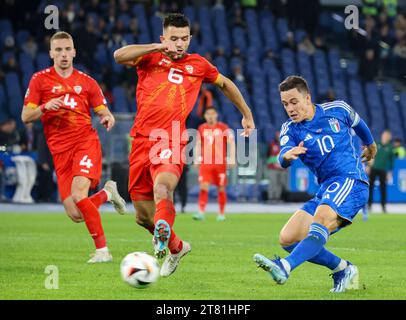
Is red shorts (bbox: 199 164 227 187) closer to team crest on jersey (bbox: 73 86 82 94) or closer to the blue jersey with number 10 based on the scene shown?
team crest on jersey (bbox: 73 86 82 94)

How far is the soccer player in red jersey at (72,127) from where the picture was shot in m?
11.7

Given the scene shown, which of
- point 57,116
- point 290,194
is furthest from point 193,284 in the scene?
point 290,194

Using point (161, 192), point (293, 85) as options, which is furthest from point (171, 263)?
point (293, 85)

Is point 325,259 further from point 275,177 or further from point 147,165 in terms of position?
point 275,177

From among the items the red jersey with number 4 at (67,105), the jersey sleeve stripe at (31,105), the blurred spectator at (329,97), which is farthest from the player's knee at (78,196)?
the blurred spectator at (329,97)

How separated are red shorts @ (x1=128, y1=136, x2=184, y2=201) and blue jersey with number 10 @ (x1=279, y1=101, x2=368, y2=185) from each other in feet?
3.54

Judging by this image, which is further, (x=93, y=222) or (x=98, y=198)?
(x=98, y=198)

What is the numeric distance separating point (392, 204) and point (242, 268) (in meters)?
19.2

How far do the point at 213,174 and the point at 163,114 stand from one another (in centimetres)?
1216

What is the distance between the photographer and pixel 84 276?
32.7ft

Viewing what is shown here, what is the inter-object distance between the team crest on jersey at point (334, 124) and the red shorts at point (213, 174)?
12457 millimetres

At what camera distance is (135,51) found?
952 centimetres

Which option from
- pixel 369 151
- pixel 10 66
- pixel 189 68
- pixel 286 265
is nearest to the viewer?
pixel 286 265

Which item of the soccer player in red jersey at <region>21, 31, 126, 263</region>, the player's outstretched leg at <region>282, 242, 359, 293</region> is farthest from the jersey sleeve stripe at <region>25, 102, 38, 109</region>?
the player's outstretched leg at <region>282, 242, 359, 293</region>
